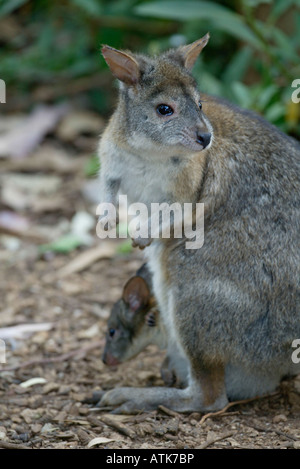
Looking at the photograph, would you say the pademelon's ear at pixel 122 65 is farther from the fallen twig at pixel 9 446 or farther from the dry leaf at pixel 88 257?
the dry leaf at pixel 88 257

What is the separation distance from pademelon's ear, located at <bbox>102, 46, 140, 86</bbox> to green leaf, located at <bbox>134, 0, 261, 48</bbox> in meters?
2.98

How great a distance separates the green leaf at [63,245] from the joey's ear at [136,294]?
2.27 m

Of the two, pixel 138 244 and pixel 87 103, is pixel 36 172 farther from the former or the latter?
pixel 138 244

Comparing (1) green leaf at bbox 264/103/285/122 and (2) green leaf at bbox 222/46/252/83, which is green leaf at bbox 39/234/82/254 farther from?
(2) green leaf at bbox 222/46/252/83

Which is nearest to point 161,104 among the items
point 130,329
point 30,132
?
point 130,329

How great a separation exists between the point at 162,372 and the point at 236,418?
0.76 metres

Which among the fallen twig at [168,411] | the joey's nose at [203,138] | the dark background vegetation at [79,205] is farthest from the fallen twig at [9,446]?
the joey's nose at [203,138]

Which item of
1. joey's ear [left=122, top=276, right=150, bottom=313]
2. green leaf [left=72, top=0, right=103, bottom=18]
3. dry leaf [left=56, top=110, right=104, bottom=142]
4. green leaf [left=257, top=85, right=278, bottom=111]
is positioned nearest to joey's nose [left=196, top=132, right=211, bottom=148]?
joey's ear [left=122, top=276, right=150, bottom=313]

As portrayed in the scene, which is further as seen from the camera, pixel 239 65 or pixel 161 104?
pixel 239 65

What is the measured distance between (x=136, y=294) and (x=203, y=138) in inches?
61.4

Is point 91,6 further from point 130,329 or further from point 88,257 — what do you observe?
point 130,329

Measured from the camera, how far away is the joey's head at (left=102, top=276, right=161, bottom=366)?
554cm

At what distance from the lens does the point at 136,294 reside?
554cm
